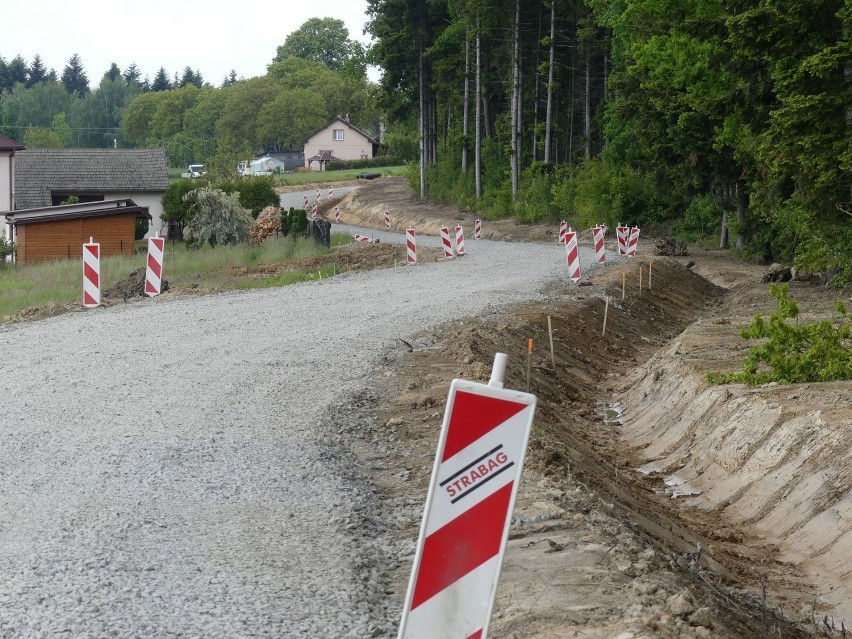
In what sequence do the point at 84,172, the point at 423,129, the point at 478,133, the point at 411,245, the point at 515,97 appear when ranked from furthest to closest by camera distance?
the point at 423,129 → the point at 478,133 → the point at 84,172 → the point at 515,97 → the point at 411,245

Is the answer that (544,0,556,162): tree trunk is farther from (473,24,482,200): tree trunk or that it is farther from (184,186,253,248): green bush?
(184,186,253,248): green bush

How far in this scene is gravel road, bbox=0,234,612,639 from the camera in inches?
229

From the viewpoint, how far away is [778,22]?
21516 millimetres

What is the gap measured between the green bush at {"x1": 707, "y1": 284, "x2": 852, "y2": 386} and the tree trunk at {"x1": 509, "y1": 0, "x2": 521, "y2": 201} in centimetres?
4598

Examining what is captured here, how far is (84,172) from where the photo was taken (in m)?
62.1

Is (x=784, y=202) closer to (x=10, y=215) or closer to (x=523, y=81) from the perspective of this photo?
(x=10, y=215)

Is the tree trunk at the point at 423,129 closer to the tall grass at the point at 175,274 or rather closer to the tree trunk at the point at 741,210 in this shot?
the tall grass at the point at 175,274

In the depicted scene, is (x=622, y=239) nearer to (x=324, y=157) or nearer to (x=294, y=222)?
(x=294, y=222)

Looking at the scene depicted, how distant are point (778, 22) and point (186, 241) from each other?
3241 cm

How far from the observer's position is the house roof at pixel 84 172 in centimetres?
5984

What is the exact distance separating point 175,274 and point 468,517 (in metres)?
27.1

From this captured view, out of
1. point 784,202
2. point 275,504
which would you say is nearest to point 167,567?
point 275,504

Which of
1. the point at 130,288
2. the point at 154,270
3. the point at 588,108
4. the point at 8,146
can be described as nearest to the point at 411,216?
the point at 588,108

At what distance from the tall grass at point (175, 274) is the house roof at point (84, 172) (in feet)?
65.9
